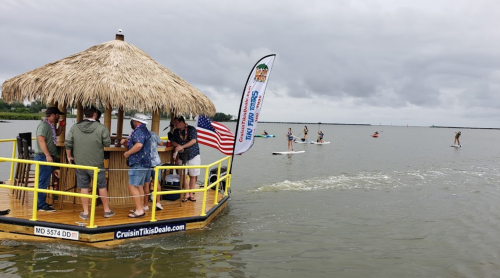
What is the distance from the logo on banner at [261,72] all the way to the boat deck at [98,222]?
382 cm

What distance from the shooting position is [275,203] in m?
12.4

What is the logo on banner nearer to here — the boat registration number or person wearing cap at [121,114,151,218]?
person wearing cap at [121,114,151,218]

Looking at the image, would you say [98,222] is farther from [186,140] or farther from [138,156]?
[186,140]

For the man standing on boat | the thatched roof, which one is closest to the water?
the man standing on boat

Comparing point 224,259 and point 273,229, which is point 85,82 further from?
point 273,229

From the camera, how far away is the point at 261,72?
10.3 m

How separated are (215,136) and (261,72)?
212 cm

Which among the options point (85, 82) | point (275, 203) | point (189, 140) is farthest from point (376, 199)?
point (85, 82)

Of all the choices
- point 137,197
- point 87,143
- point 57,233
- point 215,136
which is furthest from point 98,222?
point 215,136

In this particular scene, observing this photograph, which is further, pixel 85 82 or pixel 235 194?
pixel 235 194

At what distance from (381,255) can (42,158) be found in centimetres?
692

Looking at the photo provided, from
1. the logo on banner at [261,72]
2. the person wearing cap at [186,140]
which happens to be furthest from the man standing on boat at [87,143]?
the logo on banner at [261,72]

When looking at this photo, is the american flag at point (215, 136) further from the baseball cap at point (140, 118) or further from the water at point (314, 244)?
the baseball cap at point (140, 118)

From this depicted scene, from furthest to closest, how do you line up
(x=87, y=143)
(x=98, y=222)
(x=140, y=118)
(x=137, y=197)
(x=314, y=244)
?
(x=314, y=244)
(x=137, y=197)
(x=140, y=118)
(x=98, y=222)
(x=87, y=143)
